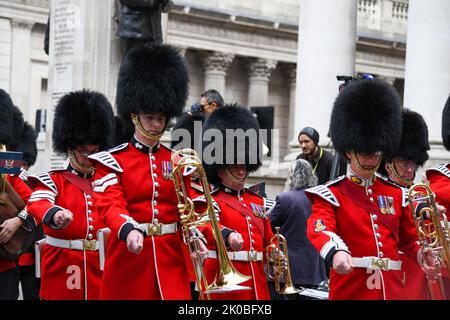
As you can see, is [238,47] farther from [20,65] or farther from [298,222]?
[298,222]

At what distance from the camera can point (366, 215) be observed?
287 inches

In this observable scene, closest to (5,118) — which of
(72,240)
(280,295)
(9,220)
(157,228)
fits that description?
(9,220)

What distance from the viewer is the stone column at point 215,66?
38.8 m

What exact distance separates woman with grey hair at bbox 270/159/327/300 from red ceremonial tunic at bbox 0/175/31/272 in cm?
265

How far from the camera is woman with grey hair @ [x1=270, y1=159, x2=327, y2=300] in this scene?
10969mm

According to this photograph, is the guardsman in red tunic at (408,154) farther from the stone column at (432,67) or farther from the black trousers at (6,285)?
the stone column at (432,67)

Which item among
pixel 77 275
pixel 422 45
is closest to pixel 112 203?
pixel 77 275

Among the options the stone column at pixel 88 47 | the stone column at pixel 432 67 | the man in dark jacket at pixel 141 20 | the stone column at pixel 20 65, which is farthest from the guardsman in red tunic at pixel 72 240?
→ the stone column at pixel 20 65

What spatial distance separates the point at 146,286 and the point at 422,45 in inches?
328

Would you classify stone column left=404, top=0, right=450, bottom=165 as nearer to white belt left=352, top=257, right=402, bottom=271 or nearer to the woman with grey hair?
the woman with grey hair

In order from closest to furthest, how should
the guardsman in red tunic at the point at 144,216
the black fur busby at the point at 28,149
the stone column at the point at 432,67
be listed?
1. the guardsman in red tunic at the point at 144,216
2. the black fur busby at the point at 28,149
3. the stone column at the point at 432,67

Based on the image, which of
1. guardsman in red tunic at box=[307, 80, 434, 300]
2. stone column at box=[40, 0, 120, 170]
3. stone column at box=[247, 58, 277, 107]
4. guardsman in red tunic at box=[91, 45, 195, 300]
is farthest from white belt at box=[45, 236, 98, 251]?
stone column at box=[247, 58, 277, 107]

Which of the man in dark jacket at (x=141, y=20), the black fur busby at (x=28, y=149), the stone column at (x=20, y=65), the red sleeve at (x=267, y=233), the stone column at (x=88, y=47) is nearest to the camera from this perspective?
the red sleeve at (x=267, y=233)
